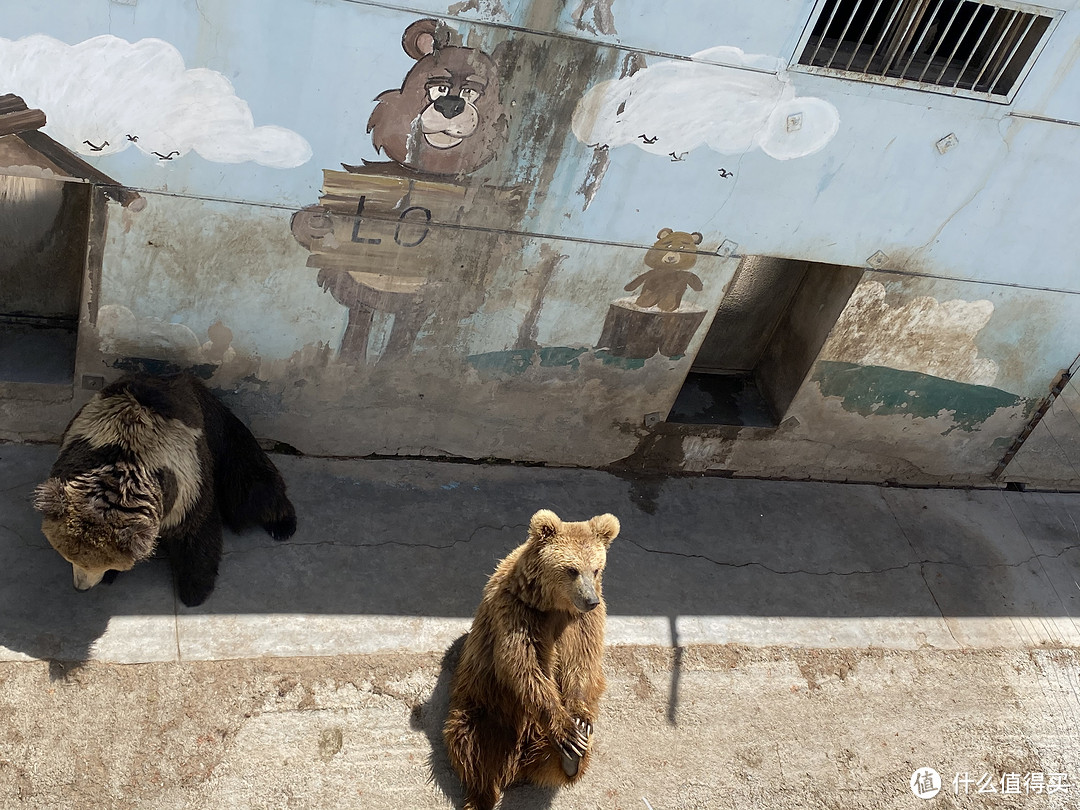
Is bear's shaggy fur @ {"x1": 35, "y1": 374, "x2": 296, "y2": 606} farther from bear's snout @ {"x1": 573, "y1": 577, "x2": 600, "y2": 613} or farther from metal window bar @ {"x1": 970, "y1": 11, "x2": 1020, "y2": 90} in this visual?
metal window bar @ {"x1": 970, "y1": 11, "x2": 1020, "y2": 90}

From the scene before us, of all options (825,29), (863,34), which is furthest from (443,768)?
(863,34)

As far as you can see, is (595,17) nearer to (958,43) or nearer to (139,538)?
(958,43)

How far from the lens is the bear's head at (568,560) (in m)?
4.25

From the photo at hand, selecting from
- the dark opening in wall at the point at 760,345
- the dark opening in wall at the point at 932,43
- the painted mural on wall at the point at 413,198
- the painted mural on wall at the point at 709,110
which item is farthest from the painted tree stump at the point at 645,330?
the dark opening in wall at the point at 932,43

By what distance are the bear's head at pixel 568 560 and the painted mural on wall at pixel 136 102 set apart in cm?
230

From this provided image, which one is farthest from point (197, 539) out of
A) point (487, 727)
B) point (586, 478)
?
point (586, 478)

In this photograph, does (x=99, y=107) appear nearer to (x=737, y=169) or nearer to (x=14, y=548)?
(x=14, y=548)

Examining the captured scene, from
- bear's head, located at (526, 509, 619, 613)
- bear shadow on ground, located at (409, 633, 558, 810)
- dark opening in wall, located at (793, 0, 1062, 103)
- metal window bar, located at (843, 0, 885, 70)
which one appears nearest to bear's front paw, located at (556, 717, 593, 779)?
bear shadow on ground, located at (409, 633, 558, 810)

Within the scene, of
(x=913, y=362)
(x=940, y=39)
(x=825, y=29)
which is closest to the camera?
(x=825, y=29)

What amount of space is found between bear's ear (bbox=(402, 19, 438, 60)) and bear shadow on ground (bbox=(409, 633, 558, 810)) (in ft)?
10.5

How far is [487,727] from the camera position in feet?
14.1

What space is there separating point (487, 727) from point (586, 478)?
231 centimetres

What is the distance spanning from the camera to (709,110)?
191 inches

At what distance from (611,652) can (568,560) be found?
3.68 ft
